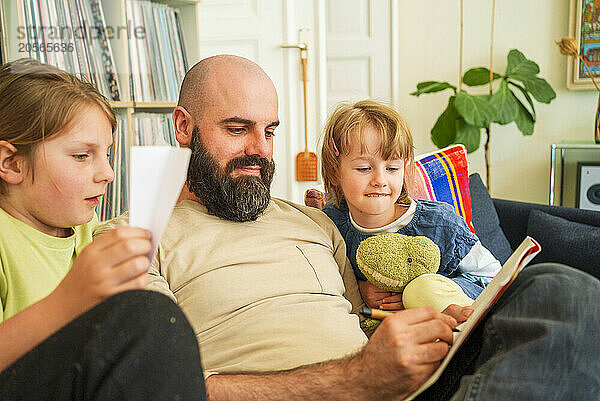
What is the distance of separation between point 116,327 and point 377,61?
11.5 feet

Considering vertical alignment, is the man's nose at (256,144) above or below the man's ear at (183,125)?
below

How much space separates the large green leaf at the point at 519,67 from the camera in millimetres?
3441

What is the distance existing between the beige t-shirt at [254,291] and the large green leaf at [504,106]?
89.8 inches

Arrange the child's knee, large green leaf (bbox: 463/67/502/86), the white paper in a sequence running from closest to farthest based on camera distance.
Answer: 1. the white paper
2. the child's knee
3. large green leaf (bbox: 463/67/502/86)

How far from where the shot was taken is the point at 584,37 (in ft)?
11.8

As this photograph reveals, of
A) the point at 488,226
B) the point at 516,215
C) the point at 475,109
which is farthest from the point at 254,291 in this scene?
the point at 475,109

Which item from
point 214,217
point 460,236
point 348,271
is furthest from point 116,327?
point 460,236

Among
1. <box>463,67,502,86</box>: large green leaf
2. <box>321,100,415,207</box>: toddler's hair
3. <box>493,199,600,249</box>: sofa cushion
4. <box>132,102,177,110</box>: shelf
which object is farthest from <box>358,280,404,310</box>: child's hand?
<box>463,67,502,86</box>: large green leaf

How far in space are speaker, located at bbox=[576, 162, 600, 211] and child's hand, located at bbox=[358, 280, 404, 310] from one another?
7.16ft

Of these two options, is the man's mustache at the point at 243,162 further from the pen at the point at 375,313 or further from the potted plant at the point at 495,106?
the potted plant at the point at 495,106

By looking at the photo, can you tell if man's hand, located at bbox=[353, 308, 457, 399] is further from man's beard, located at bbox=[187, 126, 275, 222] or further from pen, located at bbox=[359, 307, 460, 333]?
man's beard, located at bbox=[187, 126, 275, 222]

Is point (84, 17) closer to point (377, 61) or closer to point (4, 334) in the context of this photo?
point (4, 334)

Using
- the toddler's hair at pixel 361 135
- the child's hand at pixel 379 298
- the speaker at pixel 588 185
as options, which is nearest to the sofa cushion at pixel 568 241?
the toddler's hair at pixel 361 135

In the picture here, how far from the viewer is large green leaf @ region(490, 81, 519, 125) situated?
3363mm
